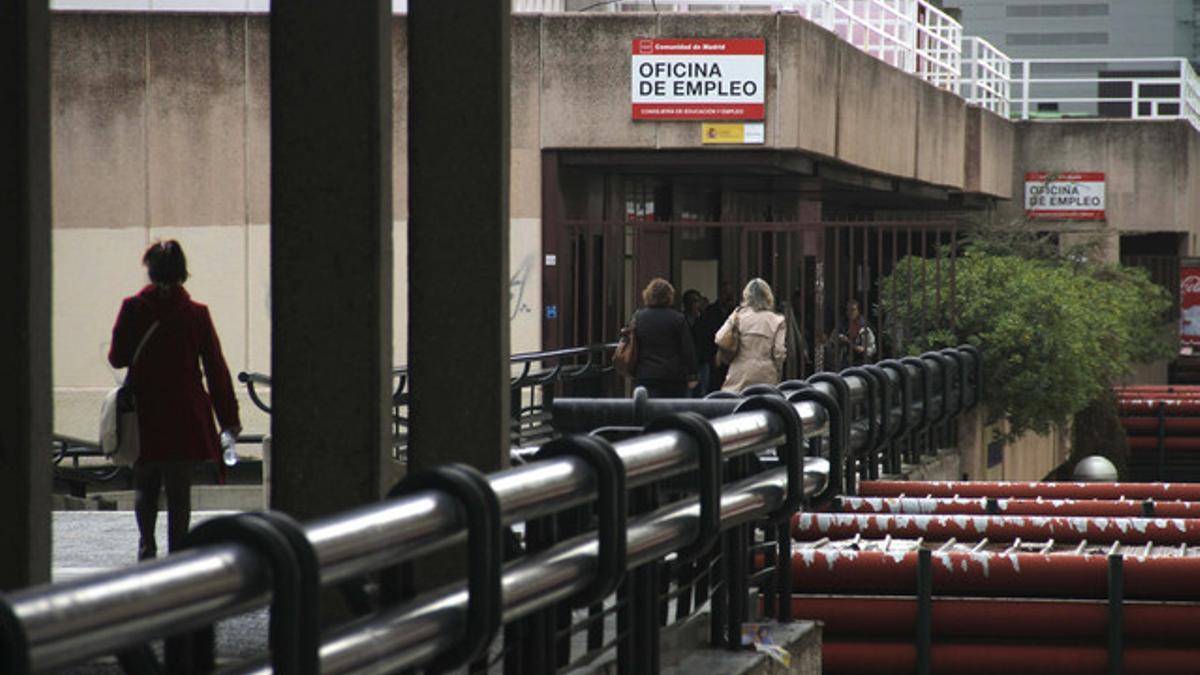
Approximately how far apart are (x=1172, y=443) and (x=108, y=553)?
20.1m

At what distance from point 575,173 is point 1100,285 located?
762 centimetres

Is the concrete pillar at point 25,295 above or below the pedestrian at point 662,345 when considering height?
above

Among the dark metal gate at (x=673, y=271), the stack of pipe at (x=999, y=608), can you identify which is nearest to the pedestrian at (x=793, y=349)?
the dark metal gate at (x=673, y=271)

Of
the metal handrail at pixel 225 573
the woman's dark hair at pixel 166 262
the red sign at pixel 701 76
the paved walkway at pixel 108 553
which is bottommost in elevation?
the paved walkway at pixel 108 553

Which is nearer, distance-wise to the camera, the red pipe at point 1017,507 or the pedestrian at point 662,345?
the red pipe at point 1017,507

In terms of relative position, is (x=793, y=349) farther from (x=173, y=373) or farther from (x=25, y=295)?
(x=25, y=295)

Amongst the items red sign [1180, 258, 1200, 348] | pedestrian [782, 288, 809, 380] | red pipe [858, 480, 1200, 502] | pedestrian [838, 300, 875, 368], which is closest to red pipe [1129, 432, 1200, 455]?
pedestrian [838, 300, 875, 368]

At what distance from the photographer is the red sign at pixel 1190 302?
39.6m

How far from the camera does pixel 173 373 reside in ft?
33.2

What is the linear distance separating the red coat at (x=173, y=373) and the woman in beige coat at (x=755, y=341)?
24.0 ft

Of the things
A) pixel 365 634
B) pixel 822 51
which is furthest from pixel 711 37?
pixel 365 634

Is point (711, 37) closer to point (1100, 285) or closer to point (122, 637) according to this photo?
point (1100, 285)

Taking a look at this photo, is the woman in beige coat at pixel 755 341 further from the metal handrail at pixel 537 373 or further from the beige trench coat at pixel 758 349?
the metal handrail at pixel 537 373

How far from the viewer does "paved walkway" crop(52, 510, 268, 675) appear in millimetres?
6273
